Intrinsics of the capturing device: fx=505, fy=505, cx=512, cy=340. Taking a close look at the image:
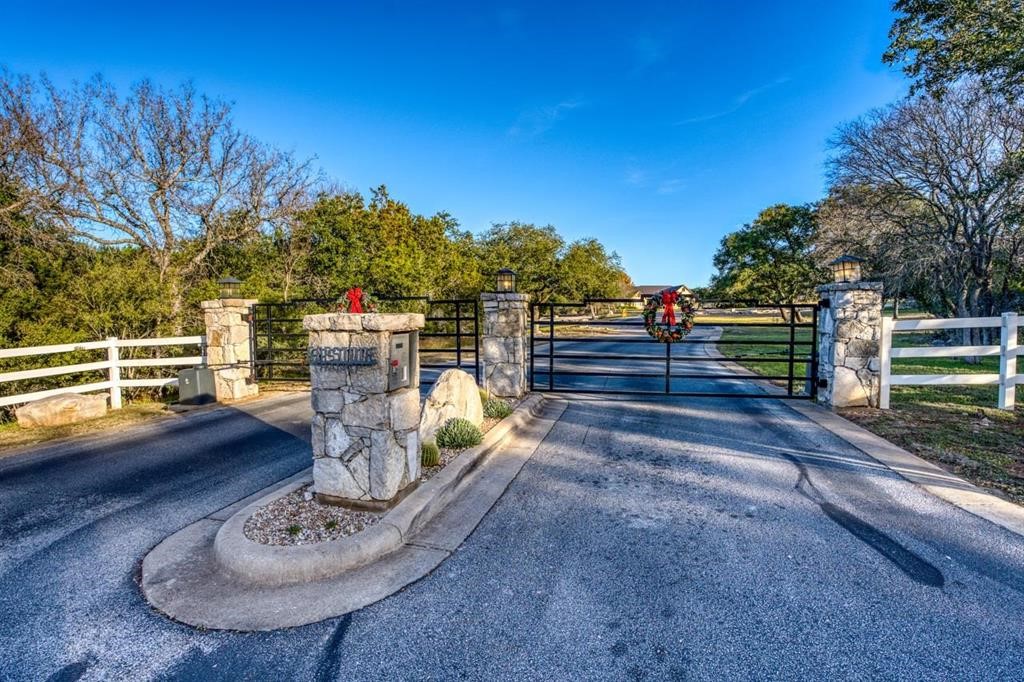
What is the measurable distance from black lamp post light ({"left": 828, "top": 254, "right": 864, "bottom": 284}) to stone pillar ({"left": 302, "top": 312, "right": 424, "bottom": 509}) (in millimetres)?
6656

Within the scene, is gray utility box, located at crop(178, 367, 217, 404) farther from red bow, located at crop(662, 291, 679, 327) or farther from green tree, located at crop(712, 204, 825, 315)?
green tree, located at crop(712, 204, 825, 315)

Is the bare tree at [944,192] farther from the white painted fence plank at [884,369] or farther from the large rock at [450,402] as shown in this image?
the large rock at [450,402]

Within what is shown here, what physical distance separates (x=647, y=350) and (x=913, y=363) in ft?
25.6

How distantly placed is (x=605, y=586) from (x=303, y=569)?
175 centimetres

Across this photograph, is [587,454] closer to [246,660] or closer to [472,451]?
[472,451]

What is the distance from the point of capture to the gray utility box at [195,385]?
8161 mm

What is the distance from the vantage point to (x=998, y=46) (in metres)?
7.89

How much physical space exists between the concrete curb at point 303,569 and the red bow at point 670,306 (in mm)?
Answer: 4408

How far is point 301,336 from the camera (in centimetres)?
855

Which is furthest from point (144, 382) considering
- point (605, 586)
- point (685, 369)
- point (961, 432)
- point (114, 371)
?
point (961, 432)

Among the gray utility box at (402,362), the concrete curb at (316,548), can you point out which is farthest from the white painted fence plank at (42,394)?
the gray utility box at (402,362)

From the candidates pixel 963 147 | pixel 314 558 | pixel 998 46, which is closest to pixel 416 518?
pixel 314 558

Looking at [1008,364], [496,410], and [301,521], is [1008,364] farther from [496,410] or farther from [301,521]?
[301,521]

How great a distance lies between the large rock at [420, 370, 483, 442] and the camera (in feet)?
17.5
